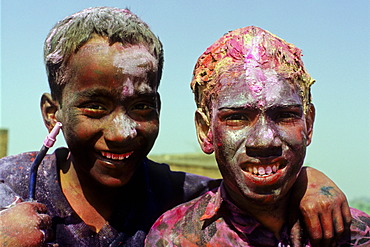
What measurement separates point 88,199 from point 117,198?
17 centimetres

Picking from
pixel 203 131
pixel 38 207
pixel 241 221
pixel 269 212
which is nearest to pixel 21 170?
pixel 38 207

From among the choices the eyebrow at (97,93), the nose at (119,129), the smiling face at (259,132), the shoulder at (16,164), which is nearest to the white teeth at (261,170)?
the smiling face at (259,132)

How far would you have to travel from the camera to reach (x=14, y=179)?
3379mm

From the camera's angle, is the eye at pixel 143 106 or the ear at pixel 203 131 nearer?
the ear at pixel 203 131

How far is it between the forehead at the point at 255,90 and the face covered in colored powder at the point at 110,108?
528 millimetres

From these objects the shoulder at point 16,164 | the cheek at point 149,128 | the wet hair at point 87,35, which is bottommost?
the shoulder at point 16,164

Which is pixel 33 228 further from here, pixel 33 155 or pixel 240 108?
pixel 240 108

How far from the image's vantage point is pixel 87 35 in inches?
123

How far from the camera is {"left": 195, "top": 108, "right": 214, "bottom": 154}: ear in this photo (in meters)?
2.85

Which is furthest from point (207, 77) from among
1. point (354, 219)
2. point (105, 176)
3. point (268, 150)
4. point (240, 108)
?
point (354, 219)

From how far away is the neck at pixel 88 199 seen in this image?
10.8 ft

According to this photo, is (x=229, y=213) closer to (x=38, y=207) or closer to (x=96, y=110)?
(x=96, y=110)

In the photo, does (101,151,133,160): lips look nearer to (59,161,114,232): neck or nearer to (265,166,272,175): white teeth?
(59,161,114,232): neck

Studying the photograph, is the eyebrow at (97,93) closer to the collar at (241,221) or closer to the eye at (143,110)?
the eye at (143,110)
